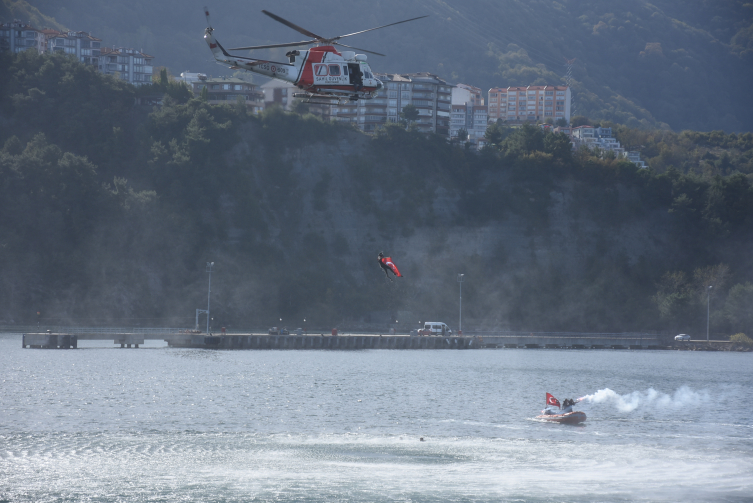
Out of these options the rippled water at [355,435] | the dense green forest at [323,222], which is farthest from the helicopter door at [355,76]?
the dense green forest at [323,222]

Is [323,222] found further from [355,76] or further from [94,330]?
[355,76]

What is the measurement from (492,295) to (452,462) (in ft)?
358

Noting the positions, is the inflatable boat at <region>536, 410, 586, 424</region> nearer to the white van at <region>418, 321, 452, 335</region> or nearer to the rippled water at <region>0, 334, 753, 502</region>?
the rippled water at <region>0, 334, 753, 502</region>

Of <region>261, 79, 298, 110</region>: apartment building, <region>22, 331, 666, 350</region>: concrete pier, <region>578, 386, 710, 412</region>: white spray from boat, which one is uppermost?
<region>261, 79, 298, 110</region>: apartment building

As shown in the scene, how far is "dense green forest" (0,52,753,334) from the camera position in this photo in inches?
5728

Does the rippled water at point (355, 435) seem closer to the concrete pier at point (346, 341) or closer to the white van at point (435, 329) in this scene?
the concrete pier at point (346, 341)

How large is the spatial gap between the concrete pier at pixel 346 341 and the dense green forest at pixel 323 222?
1055 centimetres

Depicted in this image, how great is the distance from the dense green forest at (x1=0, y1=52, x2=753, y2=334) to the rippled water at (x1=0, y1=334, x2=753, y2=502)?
43812mm

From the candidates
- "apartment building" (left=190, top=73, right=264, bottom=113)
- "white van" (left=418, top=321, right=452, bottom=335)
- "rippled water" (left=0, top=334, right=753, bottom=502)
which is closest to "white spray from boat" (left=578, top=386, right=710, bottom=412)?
"rippled water" (left=0, top=334, right=753, bottom=502)

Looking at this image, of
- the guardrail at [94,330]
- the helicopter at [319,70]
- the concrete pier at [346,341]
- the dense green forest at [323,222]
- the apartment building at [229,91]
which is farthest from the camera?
the apartment building at [229,91]

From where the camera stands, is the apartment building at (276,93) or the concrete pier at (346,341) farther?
the apartment building at (276,93)

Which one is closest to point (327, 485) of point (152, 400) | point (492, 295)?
point (152, 400)

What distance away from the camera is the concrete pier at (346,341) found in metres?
115

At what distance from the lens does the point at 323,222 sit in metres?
163
